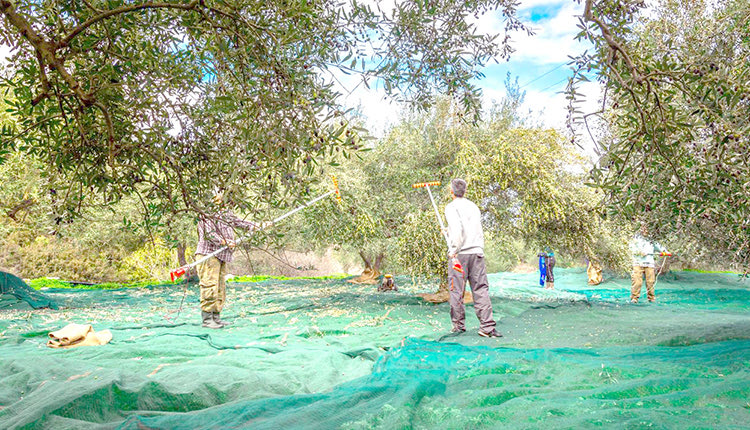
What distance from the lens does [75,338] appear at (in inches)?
227

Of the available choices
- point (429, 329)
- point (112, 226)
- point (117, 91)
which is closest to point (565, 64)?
point (117, 91)

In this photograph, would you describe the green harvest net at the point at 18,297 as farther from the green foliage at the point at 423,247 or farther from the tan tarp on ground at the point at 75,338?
the green foliage at the point at 423,247

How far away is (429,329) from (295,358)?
3122 millimetres

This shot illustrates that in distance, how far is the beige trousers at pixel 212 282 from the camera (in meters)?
7.34

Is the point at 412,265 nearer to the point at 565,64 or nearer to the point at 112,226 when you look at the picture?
the point at 565,64

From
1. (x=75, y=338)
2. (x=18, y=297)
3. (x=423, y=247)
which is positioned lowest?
(x=75, y=338)

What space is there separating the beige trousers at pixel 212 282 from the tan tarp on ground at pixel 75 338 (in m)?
1.64

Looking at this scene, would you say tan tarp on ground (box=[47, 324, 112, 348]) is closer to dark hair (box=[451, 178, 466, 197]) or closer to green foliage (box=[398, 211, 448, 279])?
dark hair (box=[451, 178, 466, 197])

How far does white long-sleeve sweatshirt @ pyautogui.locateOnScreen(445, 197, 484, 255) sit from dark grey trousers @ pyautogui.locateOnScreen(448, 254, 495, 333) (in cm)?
12

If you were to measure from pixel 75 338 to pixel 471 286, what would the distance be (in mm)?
5465

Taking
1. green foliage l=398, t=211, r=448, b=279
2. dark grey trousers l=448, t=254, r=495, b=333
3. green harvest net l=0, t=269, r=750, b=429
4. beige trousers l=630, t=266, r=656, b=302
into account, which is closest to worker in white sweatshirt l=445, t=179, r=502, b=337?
dark grey trousers l=448, t=254, r=495, b=333

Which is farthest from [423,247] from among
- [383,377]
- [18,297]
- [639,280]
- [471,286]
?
[18,297]

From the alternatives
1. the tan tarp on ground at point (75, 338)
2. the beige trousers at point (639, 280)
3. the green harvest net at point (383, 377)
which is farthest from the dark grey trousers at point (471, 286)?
the beige trousers at point (639, 280)

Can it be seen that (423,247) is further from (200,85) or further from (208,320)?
(200,85)
